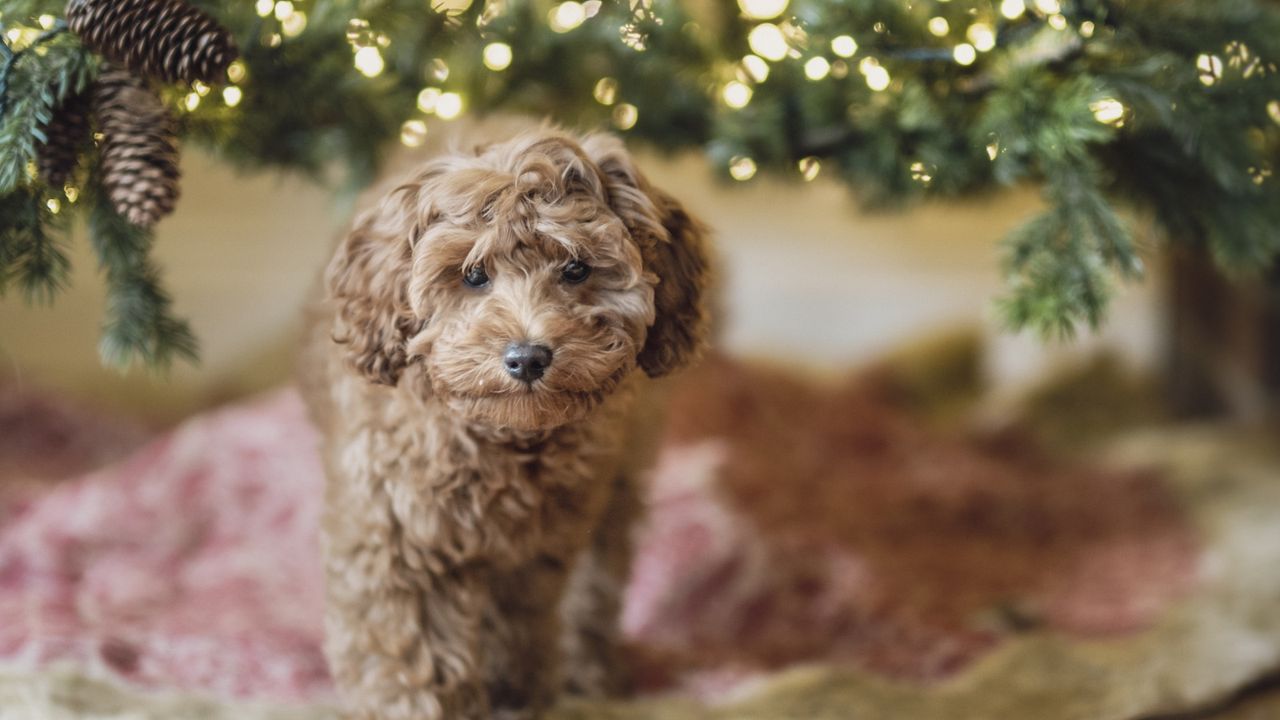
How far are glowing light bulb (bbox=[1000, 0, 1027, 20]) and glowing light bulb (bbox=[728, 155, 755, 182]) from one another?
0.56 m

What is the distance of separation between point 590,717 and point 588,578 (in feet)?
0.87

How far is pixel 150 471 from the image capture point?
3021 mm

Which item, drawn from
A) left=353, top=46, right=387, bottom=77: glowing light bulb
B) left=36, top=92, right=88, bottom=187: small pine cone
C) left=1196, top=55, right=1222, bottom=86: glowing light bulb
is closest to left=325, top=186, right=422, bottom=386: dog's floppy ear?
left=36, top=92, right=88, bottom=187: small pine cone

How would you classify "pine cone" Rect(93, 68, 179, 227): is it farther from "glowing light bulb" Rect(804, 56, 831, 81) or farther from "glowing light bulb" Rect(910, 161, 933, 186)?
"glowing light bulb" Rect(910, 161, 933, 186)

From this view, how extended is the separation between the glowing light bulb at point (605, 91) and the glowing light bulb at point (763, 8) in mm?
321

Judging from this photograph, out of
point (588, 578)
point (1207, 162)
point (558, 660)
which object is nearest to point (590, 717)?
point (558, 660)

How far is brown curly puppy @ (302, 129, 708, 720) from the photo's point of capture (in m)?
1.52

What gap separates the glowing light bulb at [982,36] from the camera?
2.01 m

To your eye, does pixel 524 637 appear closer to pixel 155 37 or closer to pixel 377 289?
pixel 377 289

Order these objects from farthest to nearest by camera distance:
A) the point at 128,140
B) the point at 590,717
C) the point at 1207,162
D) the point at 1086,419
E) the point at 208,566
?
the point at 1086,419 → the point at 208,566 → the point at 590,717 → the point at 1207,162 → the point at 128,140

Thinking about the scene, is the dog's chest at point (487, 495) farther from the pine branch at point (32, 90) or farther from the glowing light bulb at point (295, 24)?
the glowing light bulb at point (295, 24)

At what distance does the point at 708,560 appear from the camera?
2779mm

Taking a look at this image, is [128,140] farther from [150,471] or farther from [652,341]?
[150,471]

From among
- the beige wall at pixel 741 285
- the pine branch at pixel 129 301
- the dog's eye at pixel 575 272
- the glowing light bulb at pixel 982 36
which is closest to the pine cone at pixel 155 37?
the pine branch at pixel 129 301
